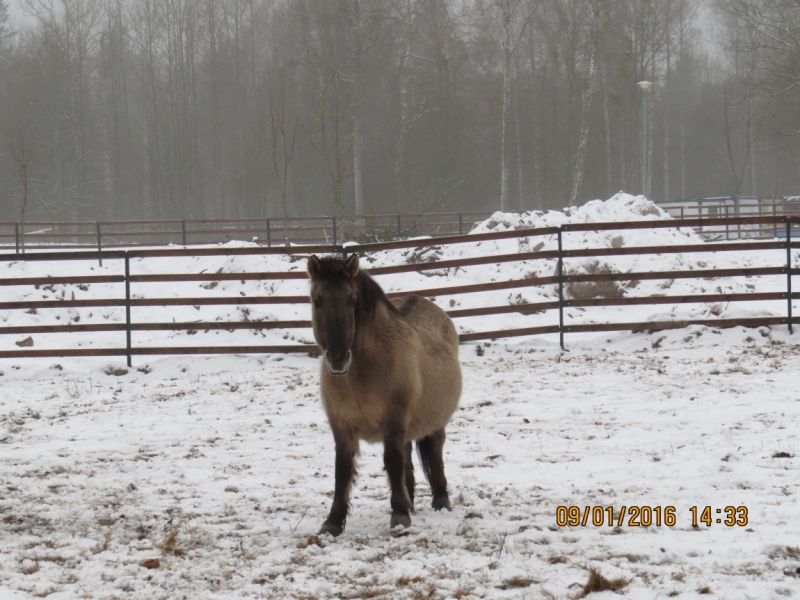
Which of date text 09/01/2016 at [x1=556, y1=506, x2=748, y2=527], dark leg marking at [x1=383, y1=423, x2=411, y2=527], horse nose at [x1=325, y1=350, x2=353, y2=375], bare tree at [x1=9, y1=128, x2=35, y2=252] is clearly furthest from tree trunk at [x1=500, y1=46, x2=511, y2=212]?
horse nose at [x1=325, y1=350, x2=353, y2=375]

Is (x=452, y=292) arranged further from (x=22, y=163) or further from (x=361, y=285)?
(x=22, y=163)

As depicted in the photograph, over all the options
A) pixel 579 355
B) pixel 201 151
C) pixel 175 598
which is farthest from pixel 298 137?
pixel 175 598

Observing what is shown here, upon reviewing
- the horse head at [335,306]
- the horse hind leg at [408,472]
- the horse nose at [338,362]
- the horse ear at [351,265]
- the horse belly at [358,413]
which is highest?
the horse ear at [351,265]

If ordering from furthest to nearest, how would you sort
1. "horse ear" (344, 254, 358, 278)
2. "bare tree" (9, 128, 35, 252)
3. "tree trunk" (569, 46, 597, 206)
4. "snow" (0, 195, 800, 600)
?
"tree trunk" (569, 46, 597, 206), "bare tree" (9, 128, 35, 252), "horse ear" (344, 254, 358, 278), "snow" (0, 195, 800, 600)

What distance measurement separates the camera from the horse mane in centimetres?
443

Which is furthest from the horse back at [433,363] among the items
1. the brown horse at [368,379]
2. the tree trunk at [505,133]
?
the tree trunk at [505,133]

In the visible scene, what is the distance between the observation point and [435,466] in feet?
16.5

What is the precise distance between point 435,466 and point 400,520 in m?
0.57

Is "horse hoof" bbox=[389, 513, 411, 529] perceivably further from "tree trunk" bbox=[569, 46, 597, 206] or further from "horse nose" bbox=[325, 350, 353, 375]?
"tree trunk" bbox=[569, 46, 597, 206]

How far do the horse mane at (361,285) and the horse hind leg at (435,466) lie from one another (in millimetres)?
868

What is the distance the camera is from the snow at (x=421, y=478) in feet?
12.6

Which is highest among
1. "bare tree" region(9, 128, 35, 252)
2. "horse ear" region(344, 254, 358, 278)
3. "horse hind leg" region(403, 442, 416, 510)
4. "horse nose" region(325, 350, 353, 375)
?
"bare tree" region(9, 128, 35, 252)

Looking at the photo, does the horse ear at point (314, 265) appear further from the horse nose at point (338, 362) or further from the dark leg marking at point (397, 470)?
the dark leg marking at point (397, 470)

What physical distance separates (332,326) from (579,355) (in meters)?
6.74
